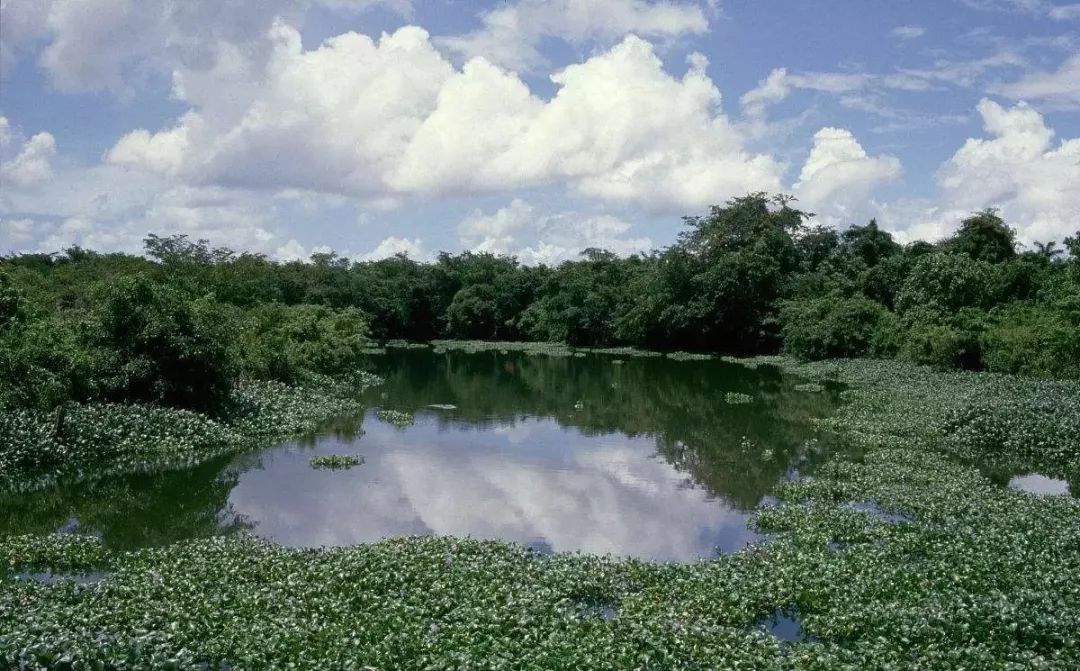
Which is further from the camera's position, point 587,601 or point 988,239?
point 988,239

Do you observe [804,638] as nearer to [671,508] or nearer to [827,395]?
[671,508]

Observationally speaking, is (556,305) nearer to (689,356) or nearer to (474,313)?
(474,313)

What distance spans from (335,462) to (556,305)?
5012 centimetres

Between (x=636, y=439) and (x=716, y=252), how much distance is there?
35486 mm

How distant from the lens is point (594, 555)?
13.4 metres

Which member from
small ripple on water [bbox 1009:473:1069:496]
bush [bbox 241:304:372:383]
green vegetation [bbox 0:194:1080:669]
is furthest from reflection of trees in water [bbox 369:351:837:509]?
small ripple on water [bbox 1009:473:1069:496]

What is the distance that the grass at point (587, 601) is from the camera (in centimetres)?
912

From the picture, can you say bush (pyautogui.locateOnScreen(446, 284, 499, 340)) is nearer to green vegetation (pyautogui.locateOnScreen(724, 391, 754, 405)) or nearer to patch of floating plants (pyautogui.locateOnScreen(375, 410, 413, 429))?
green vegetation (pyautogui.locateOnScreen(724, 391, 754, 405))

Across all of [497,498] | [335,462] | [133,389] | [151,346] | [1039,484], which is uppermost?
[151,346]

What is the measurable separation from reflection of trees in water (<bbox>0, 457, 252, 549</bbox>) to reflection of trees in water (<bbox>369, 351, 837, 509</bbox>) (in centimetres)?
1069

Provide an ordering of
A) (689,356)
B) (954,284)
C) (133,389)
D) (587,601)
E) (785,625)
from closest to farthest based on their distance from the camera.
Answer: (785,625), (587,601), (133,389), (954,284), (689,356)

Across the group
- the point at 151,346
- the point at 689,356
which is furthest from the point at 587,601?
the point at 689,356

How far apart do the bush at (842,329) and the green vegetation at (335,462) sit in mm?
33288

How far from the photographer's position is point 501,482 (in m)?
19.8
